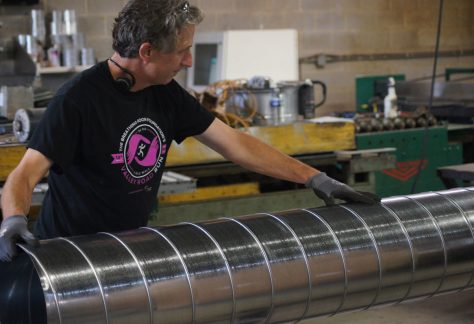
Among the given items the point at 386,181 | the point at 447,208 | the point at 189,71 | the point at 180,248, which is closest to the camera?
the point at 180,248

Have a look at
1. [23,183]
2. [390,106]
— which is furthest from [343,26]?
[23,183]

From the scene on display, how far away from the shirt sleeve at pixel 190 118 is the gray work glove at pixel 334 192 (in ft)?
0.97

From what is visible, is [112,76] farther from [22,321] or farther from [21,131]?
[21,131]

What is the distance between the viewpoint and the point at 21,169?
1.84 metres

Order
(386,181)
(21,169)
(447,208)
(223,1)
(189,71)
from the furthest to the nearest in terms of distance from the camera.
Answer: (223,1), (189,71), (386,181), (447,208), (21,169)

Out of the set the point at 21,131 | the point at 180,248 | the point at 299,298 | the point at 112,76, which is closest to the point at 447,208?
the point at 299,298

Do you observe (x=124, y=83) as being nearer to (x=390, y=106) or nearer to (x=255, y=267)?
(x=255, y=267)

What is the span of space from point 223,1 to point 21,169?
488cm

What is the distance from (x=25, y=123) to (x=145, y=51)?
1637 millimetres

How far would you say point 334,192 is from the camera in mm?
2082

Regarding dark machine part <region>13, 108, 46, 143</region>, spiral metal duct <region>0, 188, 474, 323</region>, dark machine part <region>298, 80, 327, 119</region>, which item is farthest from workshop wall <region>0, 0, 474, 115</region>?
spiral metal duct <region>0, 188, 474, 323</region>

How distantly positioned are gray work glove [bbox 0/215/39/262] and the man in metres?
0.10

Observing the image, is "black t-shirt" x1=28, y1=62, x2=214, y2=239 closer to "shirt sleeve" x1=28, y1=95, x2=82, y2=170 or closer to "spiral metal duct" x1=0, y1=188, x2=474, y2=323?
"shirt sleeve" x1=28, y1=95, x2=82, y2=170

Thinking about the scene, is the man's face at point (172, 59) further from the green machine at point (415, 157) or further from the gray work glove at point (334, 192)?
the green machine at point (415, 157)
